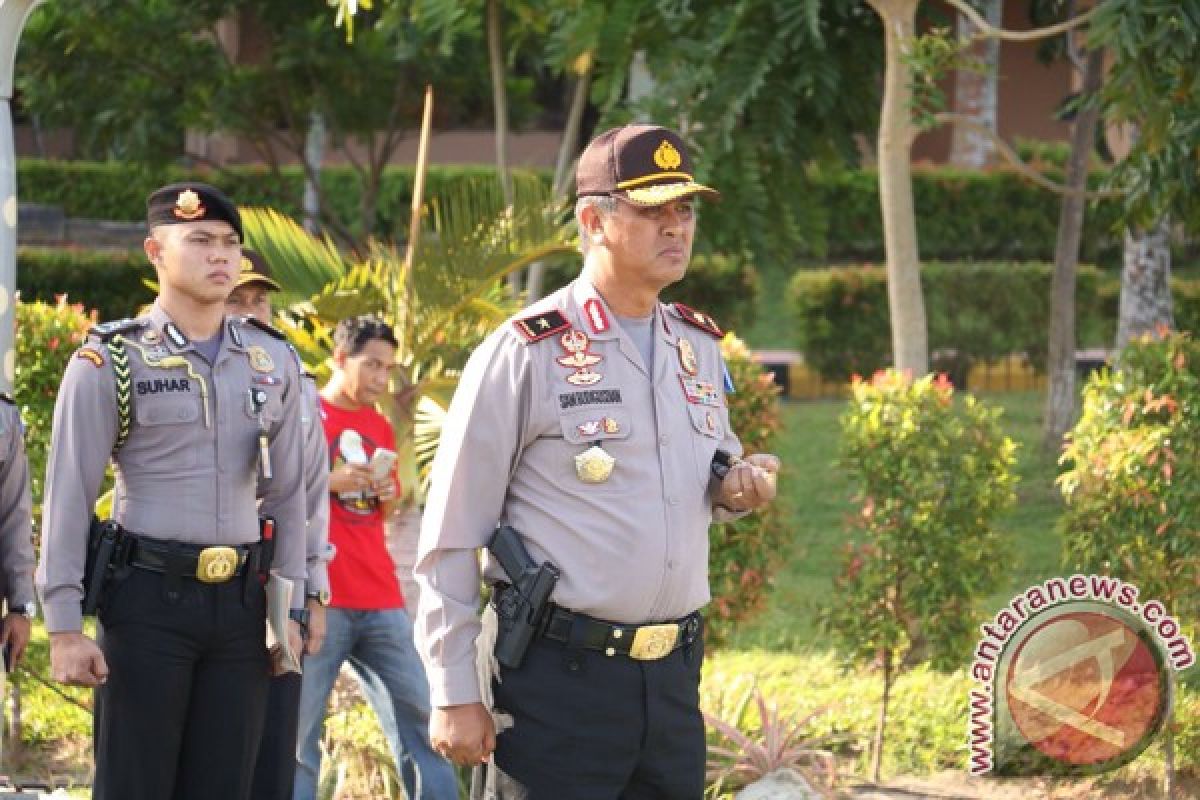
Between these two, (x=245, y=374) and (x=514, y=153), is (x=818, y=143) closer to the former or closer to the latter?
(x=245, y=374)

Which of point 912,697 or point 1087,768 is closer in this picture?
point 1087,768

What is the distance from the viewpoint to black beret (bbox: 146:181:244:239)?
4.79 meters

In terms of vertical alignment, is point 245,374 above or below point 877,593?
above

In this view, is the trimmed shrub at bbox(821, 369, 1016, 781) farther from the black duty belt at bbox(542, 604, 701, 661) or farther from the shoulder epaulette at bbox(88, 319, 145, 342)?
the black duty belt at bbox(542, 604, 701, 661)

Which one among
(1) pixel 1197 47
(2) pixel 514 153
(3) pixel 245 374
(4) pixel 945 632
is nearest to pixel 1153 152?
(1) pixel 1197 47

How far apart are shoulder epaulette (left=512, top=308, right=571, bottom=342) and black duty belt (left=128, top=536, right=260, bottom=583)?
3.86 ft

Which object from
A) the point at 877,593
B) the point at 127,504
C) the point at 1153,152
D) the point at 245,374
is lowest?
the point at 877,593

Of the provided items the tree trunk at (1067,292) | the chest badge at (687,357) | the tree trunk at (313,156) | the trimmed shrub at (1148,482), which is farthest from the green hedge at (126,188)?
the chest badge at (687,357)

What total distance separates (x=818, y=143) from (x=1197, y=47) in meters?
2.47

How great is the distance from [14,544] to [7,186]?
103 centimetres

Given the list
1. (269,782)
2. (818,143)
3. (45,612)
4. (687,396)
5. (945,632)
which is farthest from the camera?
(818,143)

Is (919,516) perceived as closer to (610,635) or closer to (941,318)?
(610,635)

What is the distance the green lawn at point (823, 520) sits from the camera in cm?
1005

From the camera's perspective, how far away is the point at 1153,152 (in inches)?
322
